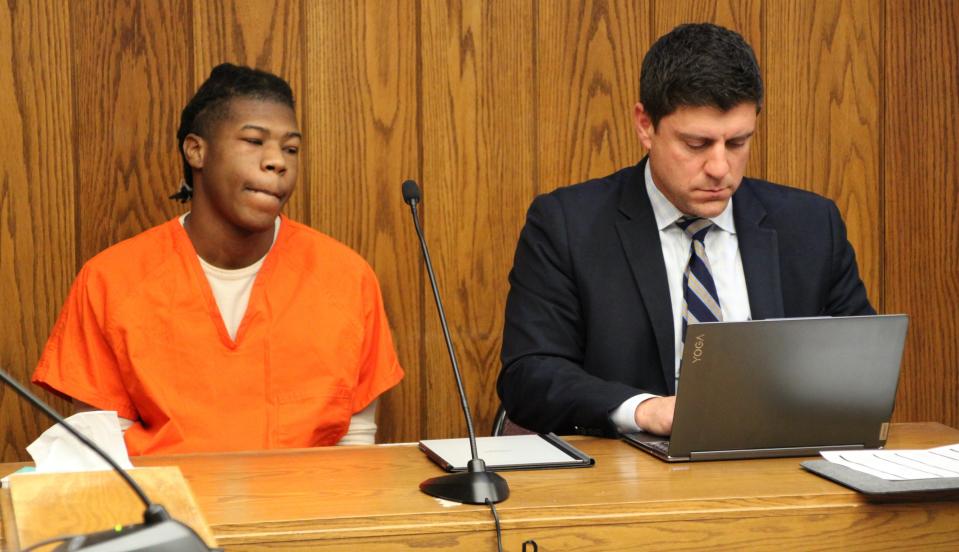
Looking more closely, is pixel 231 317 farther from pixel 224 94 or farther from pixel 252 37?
pixel 252 37

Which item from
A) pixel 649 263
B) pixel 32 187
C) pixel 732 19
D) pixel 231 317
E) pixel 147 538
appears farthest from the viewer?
pixel 732 19

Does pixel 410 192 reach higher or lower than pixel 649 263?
higher

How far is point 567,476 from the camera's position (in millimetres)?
1447

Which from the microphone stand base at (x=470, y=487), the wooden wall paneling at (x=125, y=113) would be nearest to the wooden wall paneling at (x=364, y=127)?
the wooden wall paneling at (x=125, y=113)

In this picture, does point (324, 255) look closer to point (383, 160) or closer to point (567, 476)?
point (383, 160)

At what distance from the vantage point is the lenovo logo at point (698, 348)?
1.41 metres

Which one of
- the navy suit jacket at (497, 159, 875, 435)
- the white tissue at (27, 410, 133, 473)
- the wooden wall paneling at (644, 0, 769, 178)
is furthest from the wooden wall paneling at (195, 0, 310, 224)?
the white tissue at (27, 410, 133, 473)

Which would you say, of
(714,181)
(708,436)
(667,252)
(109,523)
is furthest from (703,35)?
(109,523)

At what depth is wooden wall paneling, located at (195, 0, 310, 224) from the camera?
2.48m

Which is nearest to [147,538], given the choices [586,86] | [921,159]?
[586,86]

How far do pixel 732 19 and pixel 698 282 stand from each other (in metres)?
0.98

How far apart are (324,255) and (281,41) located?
0.59 meters

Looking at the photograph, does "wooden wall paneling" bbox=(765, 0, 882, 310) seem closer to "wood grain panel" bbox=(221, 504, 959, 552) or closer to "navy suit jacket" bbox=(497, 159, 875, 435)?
"navy suit jacket" bbox=(497, 159, 875, 435)

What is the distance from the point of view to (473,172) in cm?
259
